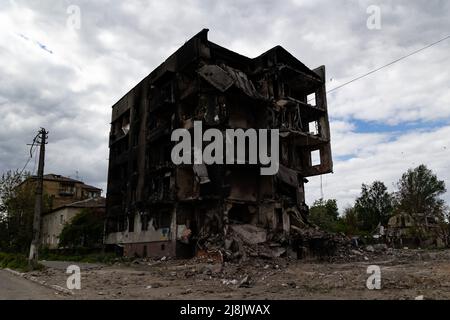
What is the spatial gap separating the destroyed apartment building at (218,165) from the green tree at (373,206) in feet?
A: 106

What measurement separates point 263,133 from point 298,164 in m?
5.92

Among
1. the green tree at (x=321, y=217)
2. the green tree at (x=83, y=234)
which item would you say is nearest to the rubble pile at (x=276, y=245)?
the green tree at (x=321, y=217)

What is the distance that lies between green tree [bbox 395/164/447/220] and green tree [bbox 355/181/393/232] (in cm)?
419

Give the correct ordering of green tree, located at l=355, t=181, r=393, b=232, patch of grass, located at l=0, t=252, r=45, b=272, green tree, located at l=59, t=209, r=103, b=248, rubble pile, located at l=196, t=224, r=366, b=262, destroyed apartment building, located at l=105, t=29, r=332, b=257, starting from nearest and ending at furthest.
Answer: patch of grass, located at l=0, t=252, r=45, b=272 → rubble pile, located at l=196, t=224, r=366, b=262 → destroyed apartment building, located at l=105, t=29, r=332, b=257 → green tree, located at l=59, t=209, r=103, b=248 → green tree, located at l=355, t=181, r=393, b=232

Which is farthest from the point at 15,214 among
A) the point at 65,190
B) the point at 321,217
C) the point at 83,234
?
the point at 321,217

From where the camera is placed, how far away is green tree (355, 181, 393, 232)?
60000 millimetres

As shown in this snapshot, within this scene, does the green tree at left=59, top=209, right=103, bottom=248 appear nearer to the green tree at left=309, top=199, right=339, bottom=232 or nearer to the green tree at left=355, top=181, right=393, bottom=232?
the green tree at left=309, top=199, right=339, bottom=232

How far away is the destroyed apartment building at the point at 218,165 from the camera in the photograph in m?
27.0

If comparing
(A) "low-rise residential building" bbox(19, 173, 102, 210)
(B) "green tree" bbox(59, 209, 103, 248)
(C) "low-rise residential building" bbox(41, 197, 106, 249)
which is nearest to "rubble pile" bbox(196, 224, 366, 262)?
(B) "green tree" bbox(59, 209, 103, 248)

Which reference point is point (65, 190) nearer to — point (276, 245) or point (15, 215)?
point (15, 215)

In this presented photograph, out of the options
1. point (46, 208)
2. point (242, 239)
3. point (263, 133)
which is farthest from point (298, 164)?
point (46, 208)

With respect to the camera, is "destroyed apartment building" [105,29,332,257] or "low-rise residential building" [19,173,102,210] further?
"low-rise residential building" [19,173,102,210]
